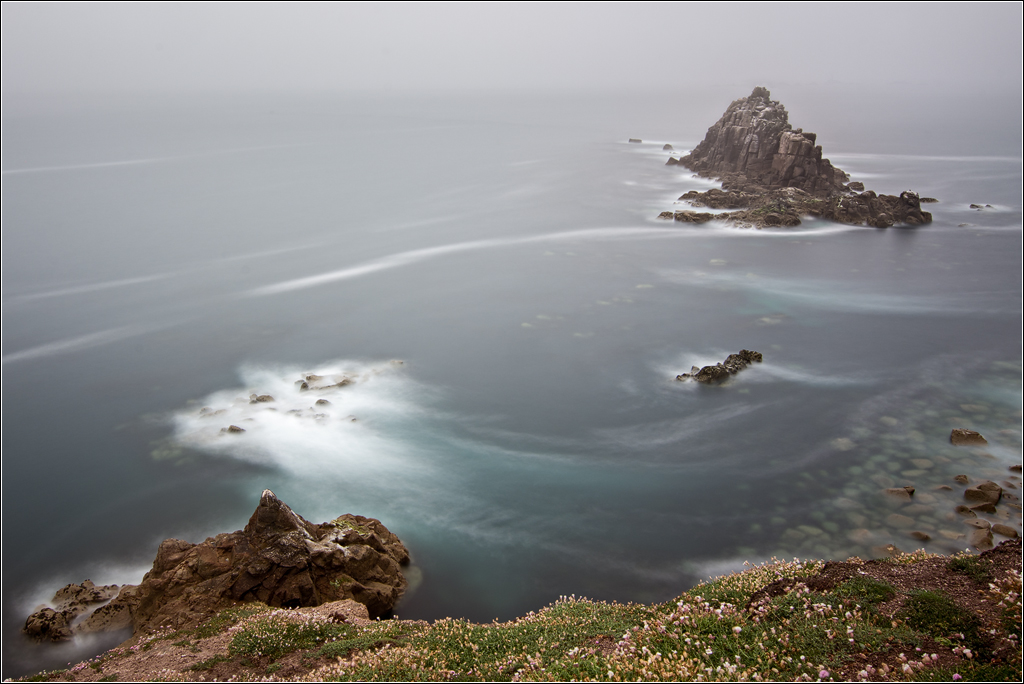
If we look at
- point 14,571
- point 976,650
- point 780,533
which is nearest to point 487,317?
point 780,533

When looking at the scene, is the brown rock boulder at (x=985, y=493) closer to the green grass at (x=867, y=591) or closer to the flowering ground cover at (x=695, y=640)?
the flowering ground cover at (x=695, y=640)

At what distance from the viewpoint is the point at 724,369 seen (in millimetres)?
31312

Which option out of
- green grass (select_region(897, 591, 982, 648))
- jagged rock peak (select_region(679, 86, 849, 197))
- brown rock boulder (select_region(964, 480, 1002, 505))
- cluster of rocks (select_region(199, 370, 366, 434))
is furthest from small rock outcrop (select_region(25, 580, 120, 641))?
jagged rock peak (select_region(679, 86, 849, 197))

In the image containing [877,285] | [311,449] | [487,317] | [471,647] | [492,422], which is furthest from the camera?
[877,285]

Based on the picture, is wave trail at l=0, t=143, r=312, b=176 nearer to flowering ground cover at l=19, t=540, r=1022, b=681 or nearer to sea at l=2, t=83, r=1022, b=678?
sea at l=2, t=83, r=1022, b=678

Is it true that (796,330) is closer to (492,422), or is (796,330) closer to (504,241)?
(492,422)

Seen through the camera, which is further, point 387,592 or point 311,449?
point 311,449

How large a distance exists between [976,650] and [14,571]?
23.8 m

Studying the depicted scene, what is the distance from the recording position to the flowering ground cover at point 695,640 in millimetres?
10617

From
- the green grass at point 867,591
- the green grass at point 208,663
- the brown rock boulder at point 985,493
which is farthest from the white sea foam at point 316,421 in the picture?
the brown rock boulder at point 985,493

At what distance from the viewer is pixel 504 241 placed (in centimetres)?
5691

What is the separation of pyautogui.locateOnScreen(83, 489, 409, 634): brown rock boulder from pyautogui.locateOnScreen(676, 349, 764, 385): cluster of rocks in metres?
17.4

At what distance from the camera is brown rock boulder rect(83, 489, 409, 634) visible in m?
17.0

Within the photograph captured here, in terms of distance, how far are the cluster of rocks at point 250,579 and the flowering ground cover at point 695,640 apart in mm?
1301
